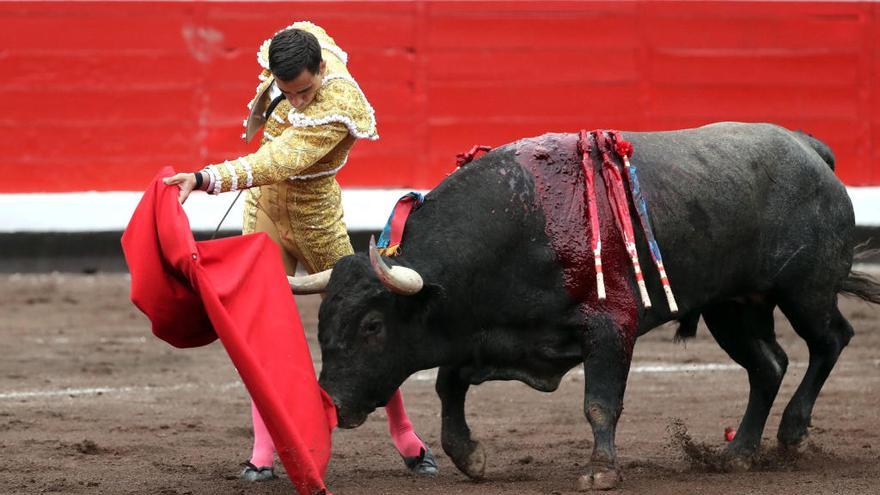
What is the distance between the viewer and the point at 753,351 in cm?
460

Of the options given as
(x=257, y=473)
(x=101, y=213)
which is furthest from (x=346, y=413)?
(x=101, y=213)

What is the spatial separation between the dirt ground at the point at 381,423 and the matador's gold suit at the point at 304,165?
24.6 inches

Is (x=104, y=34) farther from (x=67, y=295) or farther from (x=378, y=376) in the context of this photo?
(x=378, y=376)

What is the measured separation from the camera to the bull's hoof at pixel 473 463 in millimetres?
4117

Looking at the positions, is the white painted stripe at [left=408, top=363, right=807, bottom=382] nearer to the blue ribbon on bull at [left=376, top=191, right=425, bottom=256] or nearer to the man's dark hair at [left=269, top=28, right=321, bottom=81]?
the blue ribbon on bull at [left=376, top=191, right=425, bottom=256]

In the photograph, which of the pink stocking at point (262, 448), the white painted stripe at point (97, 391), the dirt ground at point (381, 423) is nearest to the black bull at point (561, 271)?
the dirt ground at point (381, 423)

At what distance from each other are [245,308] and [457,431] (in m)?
0.71

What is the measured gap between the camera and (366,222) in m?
8.91

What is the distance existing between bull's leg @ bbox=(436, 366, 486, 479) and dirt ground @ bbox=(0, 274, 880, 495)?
6 cm

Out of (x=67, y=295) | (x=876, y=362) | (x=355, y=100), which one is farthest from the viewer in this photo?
(x=67, y=295)

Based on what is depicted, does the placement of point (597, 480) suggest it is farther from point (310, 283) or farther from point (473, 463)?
point (310, 283)

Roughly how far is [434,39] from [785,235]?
195 inches

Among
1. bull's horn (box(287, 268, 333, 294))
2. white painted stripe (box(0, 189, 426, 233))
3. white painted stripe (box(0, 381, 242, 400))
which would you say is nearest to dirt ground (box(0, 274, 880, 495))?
white painted stripe (box(0, 381, 242, 400))

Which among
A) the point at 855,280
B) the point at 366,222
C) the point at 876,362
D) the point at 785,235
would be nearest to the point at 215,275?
the point at 785,235
